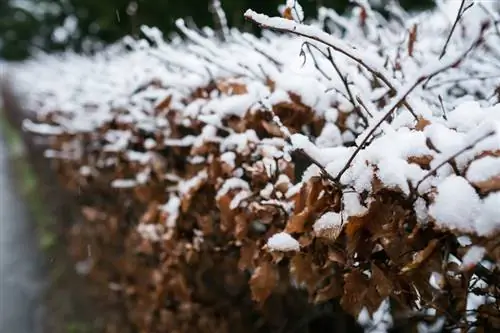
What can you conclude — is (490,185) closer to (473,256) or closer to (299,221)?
(473,256)

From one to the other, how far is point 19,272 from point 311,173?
19.5 feet

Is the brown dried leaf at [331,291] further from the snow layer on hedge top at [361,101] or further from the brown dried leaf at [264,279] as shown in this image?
the snow layer on hedge top at [361,101]

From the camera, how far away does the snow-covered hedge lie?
127cm

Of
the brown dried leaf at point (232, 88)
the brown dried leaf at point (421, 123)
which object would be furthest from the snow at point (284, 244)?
the brown dried leaf at point (232, 88)

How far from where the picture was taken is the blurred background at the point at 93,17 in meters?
8.43

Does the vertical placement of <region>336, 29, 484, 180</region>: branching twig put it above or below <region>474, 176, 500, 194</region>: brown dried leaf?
above

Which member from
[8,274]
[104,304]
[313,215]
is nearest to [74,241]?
[104,304]

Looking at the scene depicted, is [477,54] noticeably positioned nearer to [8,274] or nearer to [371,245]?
[371,245]

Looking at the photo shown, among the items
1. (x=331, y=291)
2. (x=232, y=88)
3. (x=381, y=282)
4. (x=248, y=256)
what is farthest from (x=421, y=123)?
(x=232, y=88)

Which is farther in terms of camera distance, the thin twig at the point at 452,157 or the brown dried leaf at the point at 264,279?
the brown dried leaf at the point at 264,279

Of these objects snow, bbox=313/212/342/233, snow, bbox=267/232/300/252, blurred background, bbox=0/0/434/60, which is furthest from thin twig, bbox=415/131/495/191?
blurred background, bbox=0/0/434/60

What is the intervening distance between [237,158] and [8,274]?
533cm

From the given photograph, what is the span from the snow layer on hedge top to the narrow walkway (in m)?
2.21

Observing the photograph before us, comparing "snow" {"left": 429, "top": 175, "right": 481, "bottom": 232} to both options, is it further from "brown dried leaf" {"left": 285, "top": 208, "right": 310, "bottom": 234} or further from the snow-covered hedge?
"brown dried leaf" {"left": 285, "top": 208, "right": 310, "bottom": 234}
